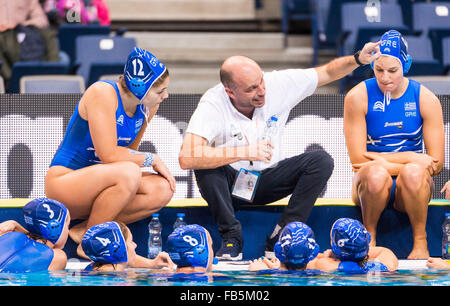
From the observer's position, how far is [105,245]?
12.2 feet

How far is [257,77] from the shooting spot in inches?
183

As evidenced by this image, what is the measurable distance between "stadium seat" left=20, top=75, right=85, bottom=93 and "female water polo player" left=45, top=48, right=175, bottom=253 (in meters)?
1.92

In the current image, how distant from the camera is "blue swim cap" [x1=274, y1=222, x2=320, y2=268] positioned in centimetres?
379

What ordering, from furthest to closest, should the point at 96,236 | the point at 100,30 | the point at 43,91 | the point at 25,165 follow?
1. the point at 100,30
2. the point at 43,91
3. the point at 25,165
4. the point at 96,236

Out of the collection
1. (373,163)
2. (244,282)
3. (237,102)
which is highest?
(237,102)

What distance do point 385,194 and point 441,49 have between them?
141 inches

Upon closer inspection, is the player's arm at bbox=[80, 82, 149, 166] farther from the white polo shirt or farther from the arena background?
the arena background

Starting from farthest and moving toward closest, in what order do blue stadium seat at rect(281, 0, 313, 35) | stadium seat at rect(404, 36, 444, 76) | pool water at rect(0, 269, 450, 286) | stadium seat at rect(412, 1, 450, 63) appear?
1. blue stadium seat at rect(281, 0, 313, 35)
2. stadium seat at rect(412, 1, 450, 63)
3. stadium seat at rect(404, 36, 444, 76)
4. pool water at rect(0, 269, 450, 286)

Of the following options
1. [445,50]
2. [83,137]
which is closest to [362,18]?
[445,50]

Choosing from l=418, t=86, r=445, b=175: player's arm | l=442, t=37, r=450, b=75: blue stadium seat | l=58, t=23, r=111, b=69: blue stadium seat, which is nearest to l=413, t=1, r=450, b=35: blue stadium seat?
l=442, t=37, r=450, b=75: blue stadium seat

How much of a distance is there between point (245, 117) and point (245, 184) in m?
0.43

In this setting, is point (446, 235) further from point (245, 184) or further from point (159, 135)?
point (159, 135)
